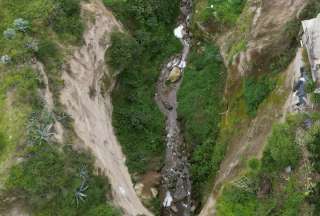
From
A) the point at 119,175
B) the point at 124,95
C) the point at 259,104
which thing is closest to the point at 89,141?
the point at 119,175

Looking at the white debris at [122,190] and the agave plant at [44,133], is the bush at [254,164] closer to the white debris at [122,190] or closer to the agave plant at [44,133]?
the white debris at [122,190]

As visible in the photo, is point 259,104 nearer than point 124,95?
Yes

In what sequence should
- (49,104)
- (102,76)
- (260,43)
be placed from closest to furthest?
(49,104), (260,43), (102,76)

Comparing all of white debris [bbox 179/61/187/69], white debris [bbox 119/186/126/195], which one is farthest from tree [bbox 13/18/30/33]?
white debris [bbox 179/61/187/69]

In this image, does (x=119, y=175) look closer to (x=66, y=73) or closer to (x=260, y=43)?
(x=66, y=73)

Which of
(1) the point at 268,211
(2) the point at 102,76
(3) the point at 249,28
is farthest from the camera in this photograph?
(2) the point at 102,76

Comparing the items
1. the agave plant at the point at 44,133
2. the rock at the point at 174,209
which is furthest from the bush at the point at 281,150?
the agave plant at the point at 44,133

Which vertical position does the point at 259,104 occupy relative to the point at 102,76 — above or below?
above
